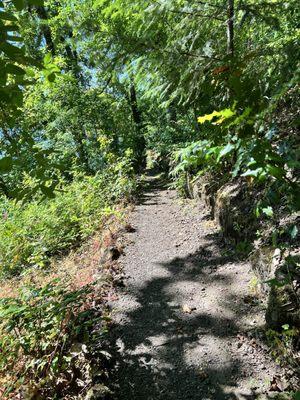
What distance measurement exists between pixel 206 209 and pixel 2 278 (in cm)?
506

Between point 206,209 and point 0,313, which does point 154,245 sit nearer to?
point 206,209

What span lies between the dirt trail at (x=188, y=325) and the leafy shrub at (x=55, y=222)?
240cm

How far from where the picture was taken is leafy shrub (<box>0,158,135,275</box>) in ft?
27.6

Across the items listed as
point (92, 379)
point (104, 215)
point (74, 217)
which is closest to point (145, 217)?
point (104, 215)

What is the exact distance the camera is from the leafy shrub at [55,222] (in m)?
8.41

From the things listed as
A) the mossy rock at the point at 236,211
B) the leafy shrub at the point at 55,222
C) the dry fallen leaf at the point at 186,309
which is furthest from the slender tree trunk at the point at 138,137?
the dry fallen leaf at the point at 186,309

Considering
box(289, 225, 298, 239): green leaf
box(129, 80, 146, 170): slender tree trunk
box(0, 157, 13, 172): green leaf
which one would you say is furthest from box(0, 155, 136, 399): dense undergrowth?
box(129, 80, 146, 170): slender tree trunk

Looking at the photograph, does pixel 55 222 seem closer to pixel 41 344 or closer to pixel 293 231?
pixel 41 344

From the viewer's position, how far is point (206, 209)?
7555mm

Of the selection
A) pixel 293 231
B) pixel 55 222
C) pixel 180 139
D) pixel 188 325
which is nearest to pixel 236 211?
pixel 188 325

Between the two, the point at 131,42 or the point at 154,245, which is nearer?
the point at 131,42

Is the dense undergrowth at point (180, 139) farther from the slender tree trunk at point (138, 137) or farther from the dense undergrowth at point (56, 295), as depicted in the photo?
the slender tree trunk at point (138, 137)

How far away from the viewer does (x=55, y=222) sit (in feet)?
29.8

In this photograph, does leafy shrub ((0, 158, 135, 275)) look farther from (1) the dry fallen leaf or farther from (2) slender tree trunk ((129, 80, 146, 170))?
(2) slender tree trunk ((129, 80, 146, 170))
